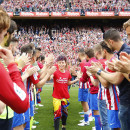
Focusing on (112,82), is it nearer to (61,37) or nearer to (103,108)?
(103,108)

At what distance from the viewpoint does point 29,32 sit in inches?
1206

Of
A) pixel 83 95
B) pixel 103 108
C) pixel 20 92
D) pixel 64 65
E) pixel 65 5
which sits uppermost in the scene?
pixel 65 5

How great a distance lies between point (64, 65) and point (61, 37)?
80.1 feet

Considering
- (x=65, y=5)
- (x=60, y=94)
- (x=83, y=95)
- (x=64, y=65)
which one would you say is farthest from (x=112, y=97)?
(x=65, y=5)

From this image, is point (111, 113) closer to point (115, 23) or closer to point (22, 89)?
point (22, 89)

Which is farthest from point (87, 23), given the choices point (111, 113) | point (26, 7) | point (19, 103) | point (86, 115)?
point (19, 103)

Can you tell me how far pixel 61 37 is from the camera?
29.6 metres

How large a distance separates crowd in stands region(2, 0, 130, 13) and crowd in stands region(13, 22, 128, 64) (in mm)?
3146

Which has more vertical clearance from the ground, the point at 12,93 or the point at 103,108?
the point at 12,93

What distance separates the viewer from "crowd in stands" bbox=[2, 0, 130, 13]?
30.4 m

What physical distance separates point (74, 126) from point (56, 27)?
27475 millimetres

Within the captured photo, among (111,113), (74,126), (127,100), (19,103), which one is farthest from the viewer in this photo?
(74,126)

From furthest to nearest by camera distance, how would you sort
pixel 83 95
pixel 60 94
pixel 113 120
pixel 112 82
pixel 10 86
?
pixel 83 95, pixel 60 94, pixel 113 120, pixel 112 82, pixel 10 86

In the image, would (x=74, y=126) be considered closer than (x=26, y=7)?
Yes
